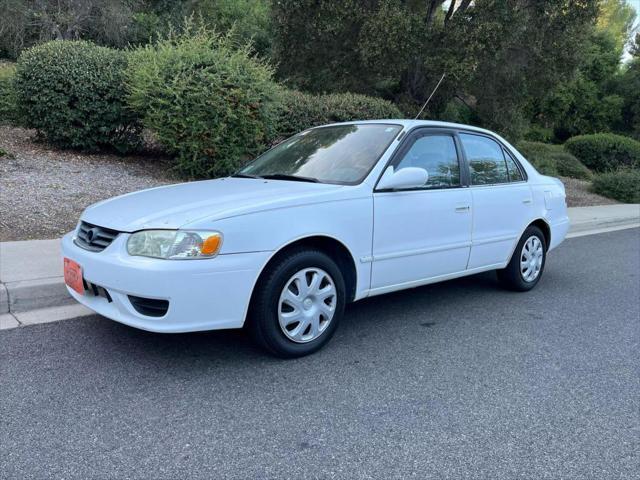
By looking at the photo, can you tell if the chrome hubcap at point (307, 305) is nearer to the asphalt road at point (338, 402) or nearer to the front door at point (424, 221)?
the asphalt road at point (338, 402)

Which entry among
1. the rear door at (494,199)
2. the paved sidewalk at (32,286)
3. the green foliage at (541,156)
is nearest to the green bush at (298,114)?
the paved sidewalk at (32,286)

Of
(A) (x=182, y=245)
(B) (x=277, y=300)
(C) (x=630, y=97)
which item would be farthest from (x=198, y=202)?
(C) (x=630, y=97)

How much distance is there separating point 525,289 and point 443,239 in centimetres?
164

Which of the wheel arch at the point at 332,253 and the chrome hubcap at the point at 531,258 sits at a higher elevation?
the wheel arch at the point at 332,253

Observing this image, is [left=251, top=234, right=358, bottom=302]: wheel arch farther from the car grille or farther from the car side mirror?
the car grille

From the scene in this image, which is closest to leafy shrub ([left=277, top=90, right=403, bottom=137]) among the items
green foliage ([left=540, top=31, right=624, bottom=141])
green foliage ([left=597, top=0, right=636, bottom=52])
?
green foliage ([left=540, top=31, right=624, bottom=141])

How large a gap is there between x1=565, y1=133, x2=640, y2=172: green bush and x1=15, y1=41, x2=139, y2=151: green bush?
16811 millimetres

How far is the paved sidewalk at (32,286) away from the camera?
4270mm

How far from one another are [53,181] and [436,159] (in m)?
5.66

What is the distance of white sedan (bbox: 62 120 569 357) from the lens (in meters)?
3.23

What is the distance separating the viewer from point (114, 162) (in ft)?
29.9

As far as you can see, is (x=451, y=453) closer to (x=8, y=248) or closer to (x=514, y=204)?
(x=514, y=204)

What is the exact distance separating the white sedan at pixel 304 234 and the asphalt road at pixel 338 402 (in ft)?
1.16

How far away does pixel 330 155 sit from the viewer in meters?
4.44
